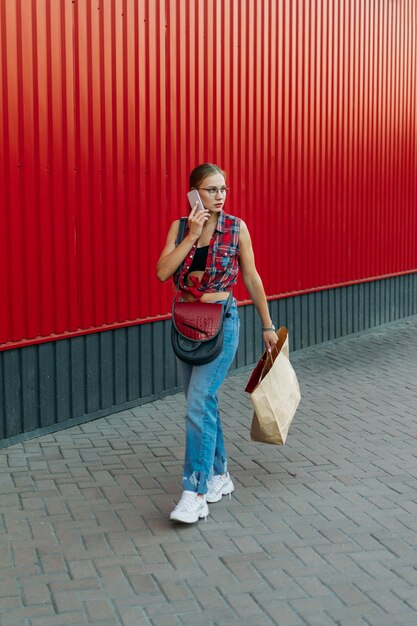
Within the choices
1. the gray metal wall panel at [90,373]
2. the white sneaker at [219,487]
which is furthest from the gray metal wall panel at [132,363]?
the white sneaker at [219,487]

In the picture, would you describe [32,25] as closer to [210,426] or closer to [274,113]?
[210,426]

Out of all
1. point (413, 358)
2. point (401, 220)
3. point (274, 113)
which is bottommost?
point (413, 358)

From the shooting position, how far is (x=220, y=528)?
5.20m

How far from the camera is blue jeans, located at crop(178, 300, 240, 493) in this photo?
17.5 feet

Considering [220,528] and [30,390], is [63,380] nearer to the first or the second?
[30,390]

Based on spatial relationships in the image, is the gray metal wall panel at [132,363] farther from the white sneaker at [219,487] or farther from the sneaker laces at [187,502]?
the sneaker laces at [187,502]

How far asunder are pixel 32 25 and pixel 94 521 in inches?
131

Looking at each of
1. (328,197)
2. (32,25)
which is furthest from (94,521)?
(328,197)

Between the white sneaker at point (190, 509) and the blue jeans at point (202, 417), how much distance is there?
5cm

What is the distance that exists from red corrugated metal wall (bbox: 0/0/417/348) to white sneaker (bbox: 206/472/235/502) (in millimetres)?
1882

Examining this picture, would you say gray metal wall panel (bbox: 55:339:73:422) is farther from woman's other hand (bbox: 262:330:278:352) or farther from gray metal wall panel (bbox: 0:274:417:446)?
woman's other hand (bbox: 262:330:278:352)

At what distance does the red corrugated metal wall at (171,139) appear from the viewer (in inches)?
271

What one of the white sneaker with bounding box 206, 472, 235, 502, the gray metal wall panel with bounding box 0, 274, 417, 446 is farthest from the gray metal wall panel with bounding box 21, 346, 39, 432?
the white sneaker with bounding box 206, 472, 235, 502

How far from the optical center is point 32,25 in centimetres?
673
